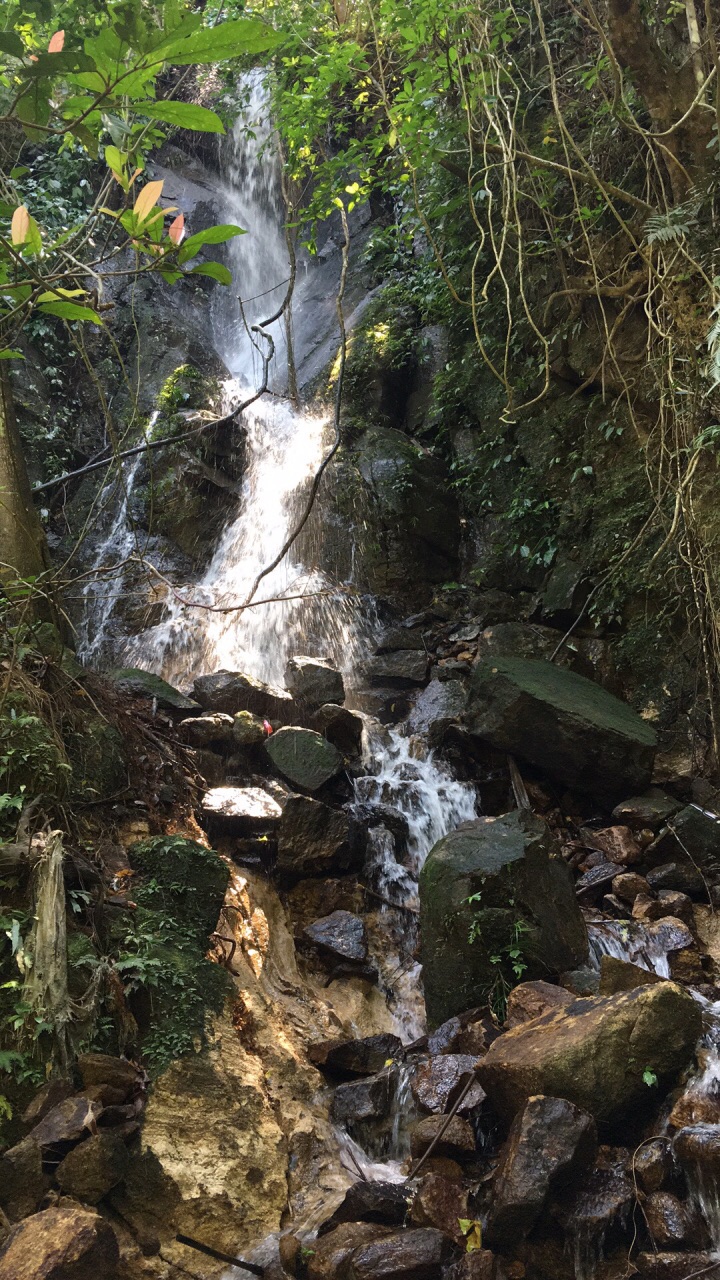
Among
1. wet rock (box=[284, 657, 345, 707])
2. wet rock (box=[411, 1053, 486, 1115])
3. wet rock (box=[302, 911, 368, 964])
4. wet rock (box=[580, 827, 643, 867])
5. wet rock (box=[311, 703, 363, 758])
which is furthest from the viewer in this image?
wet rock (box=[284, 657, 345, 707])

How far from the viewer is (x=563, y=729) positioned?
565 centimetres

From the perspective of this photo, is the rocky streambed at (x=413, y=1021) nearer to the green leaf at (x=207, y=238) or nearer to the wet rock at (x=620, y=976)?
the wet rock at (x=620, y=976)

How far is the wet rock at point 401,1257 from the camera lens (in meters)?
2.53

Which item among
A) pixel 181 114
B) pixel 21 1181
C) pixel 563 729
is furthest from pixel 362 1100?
pixel 181 114

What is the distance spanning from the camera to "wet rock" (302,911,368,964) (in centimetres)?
464

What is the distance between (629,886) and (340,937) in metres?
1.83

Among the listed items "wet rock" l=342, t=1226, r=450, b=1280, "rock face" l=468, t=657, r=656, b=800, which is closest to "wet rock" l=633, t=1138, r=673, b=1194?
"wet rock" l=342, t=1226, r=450, b=1280

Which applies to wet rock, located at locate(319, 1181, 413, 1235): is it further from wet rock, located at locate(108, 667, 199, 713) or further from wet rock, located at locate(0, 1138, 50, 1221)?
wet rock, located at locate(108, 667, 199, 713)

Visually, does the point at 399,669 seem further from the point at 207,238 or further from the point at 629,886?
the point at 207,238

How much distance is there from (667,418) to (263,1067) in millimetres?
5229

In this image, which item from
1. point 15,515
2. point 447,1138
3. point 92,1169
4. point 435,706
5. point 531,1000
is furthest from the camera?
point 435,706

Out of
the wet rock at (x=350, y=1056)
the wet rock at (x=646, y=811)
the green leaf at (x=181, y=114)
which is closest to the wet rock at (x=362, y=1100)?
the wet rock at (x=350, y=1056)

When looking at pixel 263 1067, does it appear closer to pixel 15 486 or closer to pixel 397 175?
pixel 15 486

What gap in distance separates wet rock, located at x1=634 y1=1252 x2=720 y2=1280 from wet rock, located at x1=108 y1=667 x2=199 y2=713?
14.2 ft
